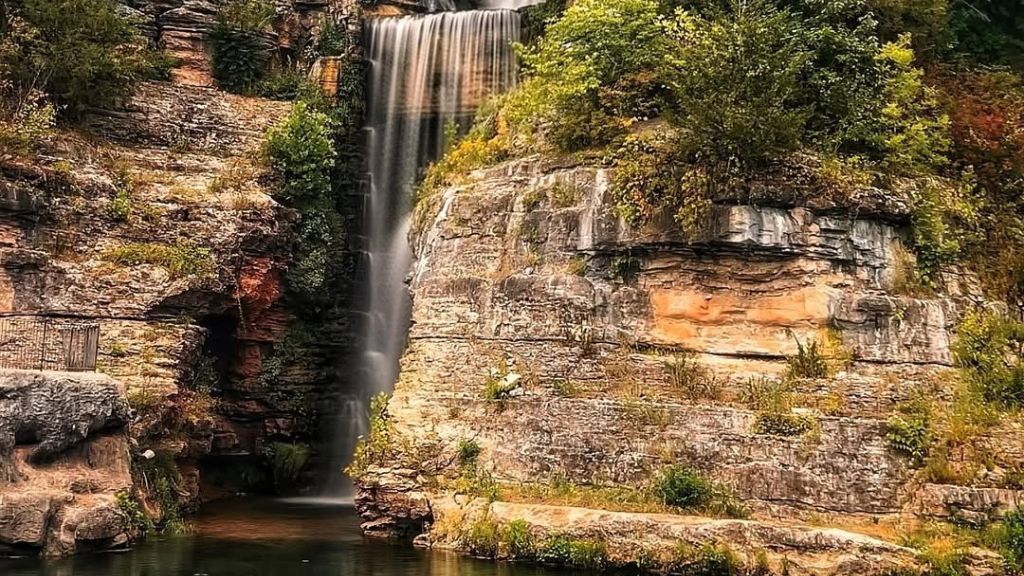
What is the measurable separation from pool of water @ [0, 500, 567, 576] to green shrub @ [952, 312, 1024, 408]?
28.1 ft

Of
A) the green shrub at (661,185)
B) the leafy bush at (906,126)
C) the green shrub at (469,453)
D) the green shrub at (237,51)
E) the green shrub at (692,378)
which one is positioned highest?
the green shrub at (237,51)

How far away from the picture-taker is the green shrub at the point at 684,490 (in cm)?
1612

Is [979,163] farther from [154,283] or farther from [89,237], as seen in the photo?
[89,237]

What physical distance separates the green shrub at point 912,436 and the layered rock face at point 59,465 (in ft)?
47.5

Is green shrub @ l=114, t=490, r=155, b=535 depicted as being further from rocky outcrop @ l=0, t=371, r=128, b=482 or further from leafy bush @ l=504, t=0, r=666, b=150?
leafy bush @ l=504, t=0, r=666, b=150

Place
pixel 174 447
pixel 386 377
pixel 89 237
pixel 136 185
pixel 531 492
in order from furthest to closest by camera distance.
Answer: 1. pixel 386 377
2. pixel 136 185
3. pixel 89 237
4. pixel 174 447
5. pixel 531 492

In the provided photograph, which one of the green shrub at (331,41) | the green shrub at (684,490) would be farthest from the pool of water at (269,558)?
the green shrub at (331,41)

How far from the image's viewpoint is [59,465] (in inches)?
666

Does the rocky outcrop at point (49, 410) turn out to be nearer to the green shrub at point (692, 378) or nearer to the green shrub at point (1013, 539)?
the green shrub at point (692, 378)

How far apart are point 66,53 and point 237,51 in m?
6.29

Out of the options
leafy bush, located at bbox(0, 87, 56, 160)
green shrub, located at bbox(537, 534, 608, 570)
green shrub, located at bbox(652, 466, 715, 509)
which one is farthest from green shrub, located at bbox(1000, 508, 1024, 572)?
leafy bush, located at bbox(0, 87, 56, 160)

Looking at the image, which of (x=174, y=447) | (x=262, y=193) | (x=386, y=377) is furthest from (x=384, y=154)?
(x=174, y=447)

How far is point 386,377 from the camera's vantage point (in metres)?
26.4

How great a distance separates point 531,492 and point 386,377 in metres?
10.1
